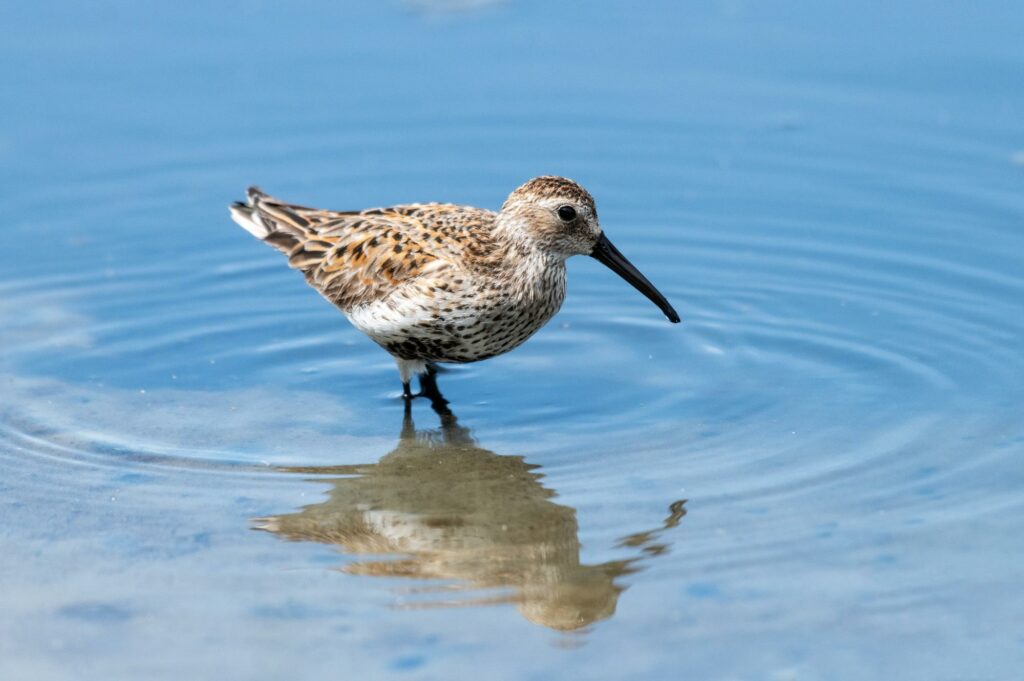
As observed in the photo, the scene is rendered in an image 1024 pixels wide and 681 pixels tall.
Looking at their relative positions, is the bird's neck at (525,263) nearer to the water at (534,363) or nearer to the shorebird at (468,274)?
the shorebird at (468,274)

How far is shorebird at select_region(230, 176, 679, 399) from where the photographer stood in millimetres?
9664

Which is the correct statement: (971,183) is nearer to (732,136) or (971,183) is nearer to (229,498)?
(732,136)

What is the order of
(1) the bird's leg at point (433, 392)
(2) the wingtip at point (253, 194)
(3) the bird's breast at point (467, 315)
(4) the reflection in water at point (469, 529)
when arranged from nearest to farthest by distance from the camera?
(4) the reflection in water at point (469, 529), (3) the bird's breast at point (467, 315), (1) the bird's leg at point (433, 392), (2) the wingtip at point (253, 194)

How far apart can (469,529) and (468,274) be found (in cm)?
194

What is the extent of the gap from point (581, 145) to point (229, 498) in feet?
18.5

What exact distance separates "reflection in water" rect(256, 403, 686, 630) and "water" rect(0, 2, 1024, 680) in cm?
3

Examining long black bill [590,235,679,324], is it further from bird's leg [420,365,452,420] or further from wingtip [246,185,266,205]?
wingtip [246,185,266,205]

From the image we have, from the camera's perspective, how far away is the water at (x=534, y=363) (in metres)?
7.24

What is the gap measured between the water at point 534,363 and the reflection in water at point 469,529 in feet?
0.08

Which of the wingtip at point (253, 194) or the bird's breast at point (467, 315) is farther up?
the wingtip at point (253, 194)

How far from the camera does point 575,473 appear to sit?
8.84 metres

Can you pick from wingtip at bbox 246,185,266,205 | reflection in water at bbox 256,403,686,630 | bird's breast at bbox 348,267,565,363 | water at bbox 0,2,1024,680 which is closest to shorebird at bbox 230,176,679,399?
bird's breast at bbox 348,267,565,363

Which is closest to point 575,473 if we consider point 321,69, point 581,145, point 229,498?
point 229,498

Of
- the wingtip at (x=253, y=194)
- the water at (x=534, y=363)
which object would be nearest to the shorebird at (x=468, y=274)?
the water at (x=534, y=363)
